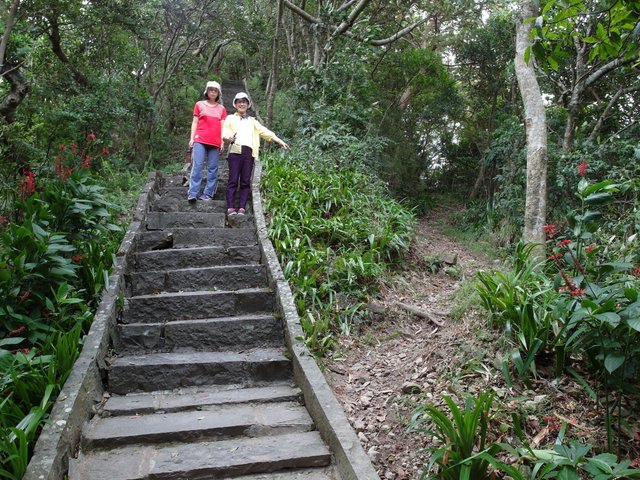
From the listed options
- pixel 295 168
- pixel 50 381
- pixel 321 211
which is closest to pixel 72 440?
pixel 50 381

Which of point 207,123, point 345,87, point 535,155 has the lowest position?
point 207,123

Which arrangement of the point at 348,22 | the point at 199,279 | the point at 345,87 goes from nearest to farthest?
the point at 199,279 < the point at 345,87 < the point at 348,22

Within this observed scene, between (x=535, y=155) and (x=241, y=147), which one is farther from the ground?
(x=535, y=155)

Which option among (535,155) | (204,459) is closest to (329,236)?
(535,155)

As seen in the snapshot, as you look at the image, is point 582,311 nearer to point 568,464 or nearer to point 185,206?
point 568,464

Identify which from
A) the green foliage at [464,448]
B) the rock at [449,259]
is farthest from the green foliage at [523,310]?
the rock at [449,259]

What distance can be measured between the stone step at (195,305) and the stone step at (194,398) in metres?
0.92

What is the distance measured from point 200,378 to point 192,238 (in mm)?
2335

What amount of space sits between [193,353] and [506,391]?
2.69 meters

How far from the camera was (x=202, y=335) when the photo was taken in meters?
4.44

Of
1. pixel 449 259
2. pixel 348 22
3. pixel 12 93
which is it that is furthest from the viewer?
pixel 348 22

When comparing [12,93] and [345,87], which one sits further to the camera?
[345,87]

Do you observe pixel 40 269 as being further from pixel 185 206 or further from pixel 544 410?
pixel 544 410

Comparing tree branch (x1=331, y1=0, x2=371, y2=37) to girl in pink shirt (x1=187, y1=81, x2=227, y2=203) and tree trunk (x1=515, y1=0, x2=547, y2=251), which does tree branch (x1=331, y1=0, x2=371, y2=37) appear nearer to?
tree trunk (x1=515, y1=0, x2=547, y2=251)
